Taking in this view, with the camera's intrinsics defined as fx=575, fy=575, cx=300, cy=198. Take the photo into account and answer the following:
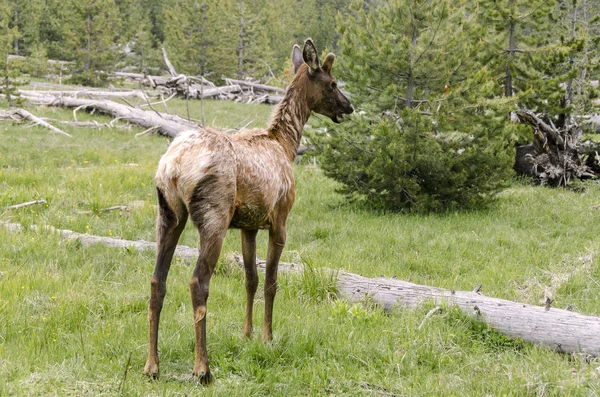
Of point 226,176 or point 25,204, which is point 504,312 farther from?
point 25,204

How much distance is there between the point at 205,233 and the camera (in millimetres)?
4285

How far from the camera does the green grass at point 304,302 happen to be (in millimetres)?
4453

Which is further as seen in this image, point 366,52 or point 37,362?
point 366,52

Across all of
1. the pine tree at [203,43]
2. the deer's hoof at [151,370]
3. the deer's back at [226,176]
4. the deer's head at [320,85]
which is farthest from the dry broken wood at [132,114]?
the pine tree at [203,43]

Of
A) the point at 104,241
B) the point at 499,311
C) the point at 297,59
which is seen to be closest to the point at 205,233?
the point at 297,59

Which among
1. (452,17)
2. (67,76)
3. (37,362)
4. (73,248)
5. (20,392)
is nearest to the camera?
(20,392)

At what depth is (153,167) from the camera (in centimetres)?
1276

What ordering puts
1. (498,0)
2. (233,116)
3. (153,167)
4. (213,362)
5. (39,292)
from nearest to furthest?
(213,362) < (39,292) < (153,167) < (498,0) < (233,116)

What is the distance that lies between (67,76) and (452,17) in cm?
3336

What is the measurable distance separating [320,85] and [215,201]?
Result: 7.49 feet

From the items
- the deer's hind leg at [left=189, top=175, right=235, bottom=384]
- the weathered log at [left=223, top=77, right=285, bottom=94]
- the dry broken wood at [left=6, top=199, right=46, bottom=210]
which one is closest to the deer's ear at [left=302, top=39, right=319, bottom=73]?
the deer's hind leg at [left=189, top=175, right=235, bottom=384]

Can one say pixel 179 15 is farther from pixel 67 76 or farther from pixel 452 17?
pixel 452 17

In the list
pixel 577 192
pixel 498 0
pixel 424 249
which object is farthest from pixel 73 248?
pixel 498 0

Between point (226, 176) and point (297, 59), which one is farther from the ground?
point (297, 59)
